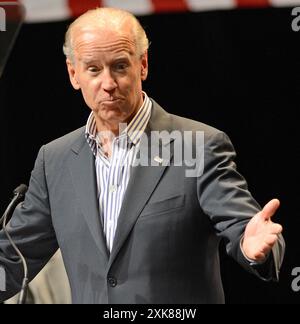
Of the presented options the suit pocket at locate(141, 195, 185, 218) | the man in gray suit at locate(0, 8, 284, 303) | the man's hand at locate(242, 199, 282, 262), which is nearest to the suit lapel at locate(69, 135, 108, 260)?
the man in gray suit at locate(0, 8, 284, 303)

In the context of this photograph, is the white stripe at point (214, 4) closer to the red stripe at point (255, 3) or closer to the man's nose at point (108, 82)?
the red stripe at point (255, 3)

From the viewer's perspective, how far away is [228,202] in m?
1.86

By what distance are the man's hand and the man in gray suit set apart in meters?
0.06

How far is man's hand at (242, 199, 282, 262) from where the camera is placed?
170cm

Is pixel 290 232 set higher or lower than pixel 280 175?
lower

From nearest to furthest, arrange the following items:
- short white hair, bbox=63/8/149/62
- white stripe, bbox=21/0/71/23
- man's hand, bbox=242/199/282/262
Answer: man's hand, bbox=242/199/282/262, short white hair, bbox=63/8/149/62, white stripe, bbox=21/0/71/23

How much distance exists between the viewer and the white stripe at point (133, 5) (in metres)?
2.48

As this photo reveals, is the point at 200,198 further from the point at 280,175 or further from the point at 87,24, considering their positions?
the point at 280,175

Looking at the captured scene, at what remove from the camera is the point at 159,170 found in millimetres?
1976

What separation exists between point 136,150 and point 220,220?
0.90ft

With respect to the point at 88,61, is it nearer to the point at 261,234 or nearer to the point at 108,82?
the point at 108,82

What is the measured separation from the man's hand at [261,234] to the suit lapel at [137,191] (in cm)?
28

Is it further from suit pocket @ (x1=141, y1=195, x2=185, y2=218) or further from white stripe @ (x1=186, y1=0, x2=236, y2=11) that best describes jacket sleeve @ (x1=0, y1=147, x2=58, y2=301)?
white stripe @ (x1=186, y1=0, x2=236, y2=11)
